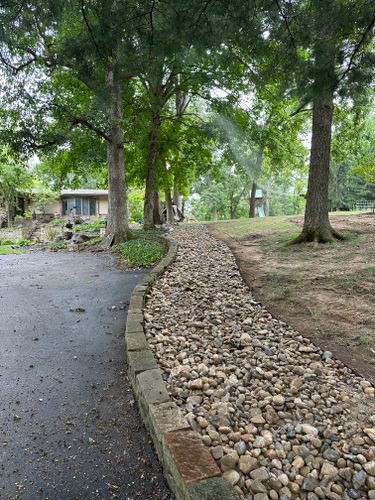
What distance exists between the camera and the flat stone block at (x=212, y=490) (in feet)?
4.45

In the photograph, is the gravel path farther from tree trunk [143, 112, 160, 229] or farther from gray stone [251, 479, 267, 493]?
tree trunk [143, 112, 160, 229]

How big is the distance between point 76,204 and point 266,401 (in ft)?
85.2

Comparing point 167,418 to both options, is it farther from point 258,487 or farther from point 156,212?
point 156,212

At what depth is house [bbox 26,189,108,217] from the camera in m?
25.4

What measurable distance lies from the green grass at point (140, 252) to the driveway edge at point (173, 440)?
3.87m

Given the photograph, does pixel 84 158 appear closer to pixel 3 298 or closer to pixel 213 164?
pixel 213 164

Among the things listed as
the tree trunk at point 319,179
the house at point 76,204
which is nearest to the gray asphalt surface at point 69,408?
the tree trunk at point 319,179

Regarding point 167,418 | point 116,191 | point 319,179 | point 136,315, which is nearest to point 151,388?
point 167,418

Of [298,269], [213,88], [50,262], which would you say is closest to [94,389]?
[298,269]

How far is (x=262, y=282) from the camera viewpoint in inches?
185

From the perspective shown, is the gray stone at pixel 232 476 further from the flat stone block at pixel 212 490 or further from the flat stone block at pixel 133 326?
the flat stone block at pixel 133 326

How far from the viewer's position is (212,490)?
54.4 inches

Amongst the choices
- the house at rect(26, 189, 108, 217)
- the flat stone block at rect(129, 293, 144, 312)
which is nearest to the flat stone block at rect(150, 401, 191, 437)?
the flat stone block at rect(129, 293, 144, 312)

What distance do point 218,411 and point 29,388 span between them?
4.71ft
